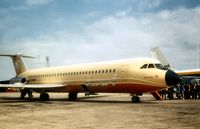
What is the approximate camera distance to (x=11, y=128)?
27.0 ft

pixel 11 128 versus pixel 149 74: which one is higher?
pixel 149 74

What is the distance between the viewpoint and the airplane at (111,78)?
19.1 meters

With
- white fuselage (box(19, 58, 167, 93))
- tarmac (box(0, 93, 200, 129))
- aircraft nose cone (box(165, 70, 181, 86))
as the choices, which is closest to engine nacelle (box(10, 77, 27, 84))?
white fuselage (box(19, 58, 167, 93))

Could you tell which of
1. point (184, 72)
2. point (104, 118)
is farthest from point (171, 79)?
point (184, 72)

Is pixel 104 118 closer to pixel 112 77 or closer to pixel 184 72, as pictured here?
pixel 112 77

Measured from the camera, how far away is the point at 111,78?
2144cm

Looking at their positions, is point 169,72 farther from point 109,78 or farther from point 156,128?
point 156,128

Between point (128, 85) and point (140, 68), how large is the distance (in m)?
1.48

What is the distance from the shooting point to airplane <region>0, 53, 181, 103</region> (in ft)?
62.7

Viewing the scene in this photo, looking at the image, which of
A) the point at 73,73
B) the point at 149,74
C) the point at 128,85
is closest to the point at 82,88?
the point at 73,73

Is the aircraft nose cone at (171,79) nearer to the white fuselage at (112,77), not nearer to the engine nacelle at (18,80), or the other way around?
the white fuselage at (112,77)

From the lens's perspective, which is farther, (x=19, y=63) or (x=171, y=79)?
(x=19, y=63)

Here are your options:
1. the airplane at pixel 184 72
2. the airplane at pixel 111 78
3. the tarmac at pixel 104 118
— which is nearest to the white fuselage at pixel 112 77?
the airplane at pixel 111 78

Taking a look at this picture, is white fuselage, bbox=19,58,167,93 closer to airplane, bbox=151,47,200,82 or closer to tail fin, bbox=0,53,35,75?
tail fin, bbox=0,53,35,75
